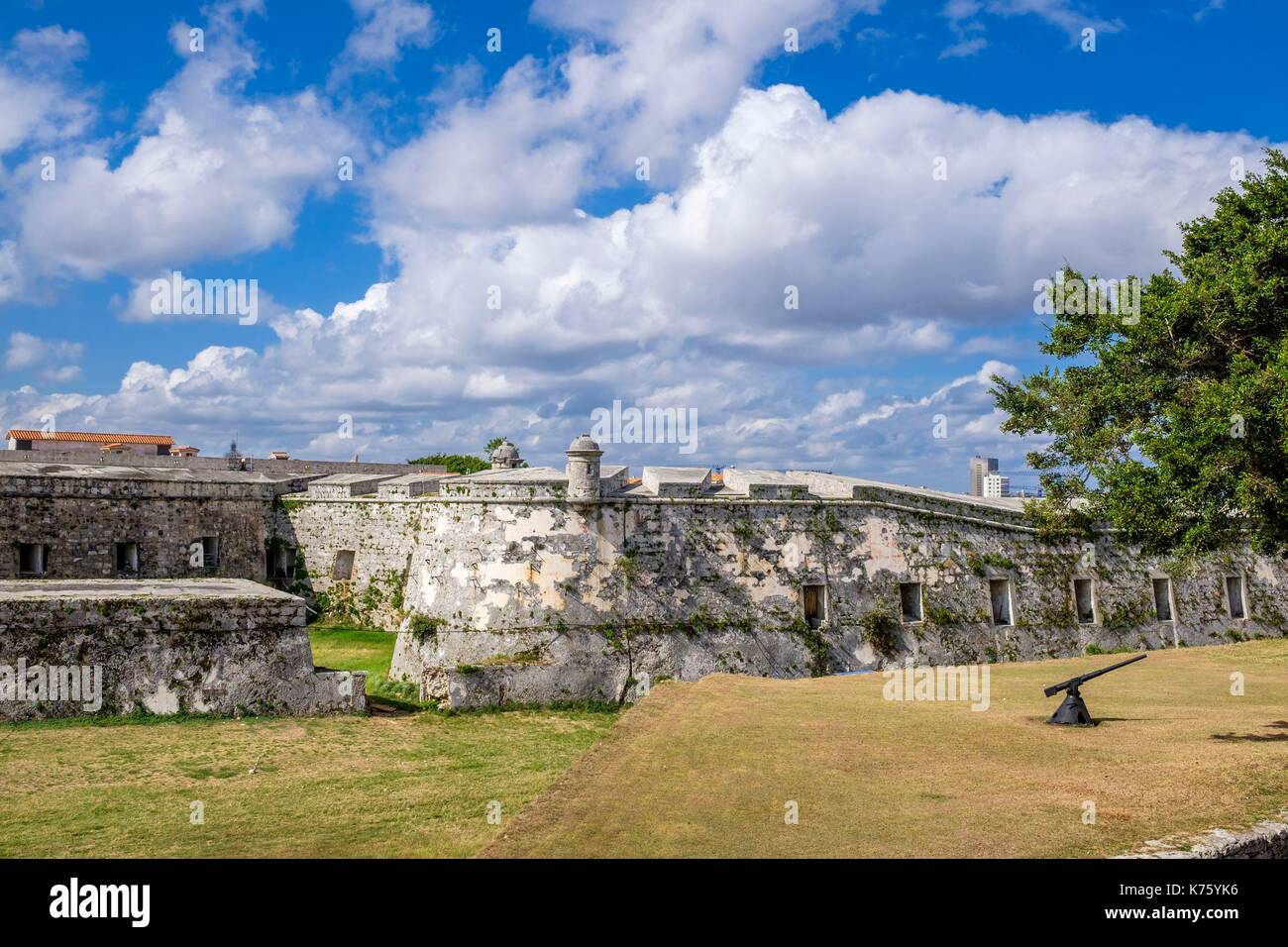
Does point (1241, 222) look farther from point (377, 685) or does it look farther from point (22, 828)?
point (22, 828)

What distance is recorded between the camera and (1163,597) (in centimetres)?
2597

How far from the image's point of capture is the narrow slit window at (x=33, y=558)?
25844 mm

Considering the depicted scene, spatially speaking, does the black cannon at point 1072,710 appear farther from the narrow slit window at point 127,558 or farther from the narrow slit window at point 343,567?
the narrow slit window at point 127,558

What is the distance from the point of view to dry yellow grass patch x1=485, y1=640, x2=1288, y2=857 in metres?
8.75

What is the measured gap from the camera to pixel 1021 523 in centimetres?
2455

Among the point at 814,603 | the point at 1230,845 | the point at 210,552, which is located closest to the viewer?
the point at 1230,845

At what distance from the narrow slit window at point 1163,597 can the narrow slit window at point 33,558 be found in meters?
32.3

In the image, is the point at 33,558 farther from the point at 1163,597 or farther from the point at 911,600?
the point at 1163,597

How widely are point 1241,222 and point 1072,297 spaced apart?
3610 millimetres

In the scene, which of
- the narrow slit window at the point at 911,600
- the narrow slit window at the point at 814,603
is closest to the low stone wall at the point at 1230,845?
the narrow slit window at the point at 814,603

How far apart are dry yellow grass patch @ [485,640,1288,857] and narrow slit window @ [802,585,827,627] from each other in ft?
13.0

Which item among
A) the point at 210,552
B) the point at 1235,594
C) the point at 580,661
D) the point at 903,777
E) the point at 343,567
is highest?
the point at 210,552

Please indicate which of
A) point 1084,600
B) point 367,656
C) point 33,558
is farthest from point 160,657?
point 1084,600

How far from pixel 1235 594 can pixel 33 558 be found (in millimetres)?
35743
